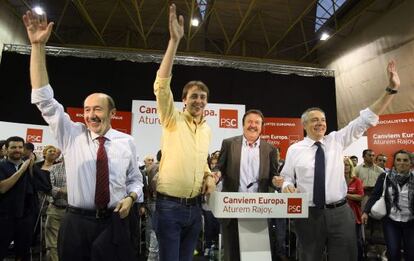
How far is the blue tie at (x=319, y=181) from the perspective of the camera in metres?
2.33

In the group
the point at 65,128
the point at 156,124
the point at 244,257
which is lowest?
the point at 244,257

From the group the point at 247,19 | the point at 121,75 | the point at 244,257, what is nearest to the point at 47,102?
the point at 244,257

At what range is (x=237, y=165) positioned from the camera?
94.4 inches

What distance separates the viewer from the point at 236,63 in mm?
8688

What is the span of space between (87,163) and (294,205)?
1174 mm

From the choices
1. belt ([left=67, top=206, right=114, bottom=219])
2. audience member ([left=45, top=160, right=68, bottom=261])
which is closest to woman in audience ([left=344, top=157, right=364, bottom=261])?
audience member ([left=45, top=160, right=68, bottom=261])

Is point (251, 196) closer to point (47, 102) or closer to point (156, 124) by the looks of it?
point (47, 102)

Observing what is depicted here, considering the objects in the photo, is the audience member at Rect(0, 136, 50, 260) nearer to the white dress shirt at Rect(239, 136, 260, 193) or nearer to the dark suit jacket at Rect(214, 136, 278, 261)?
the dark suit jacket at Rect(214, 136, 278, 261)

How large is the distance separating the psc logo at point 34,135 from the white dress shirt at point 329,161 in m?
6.22

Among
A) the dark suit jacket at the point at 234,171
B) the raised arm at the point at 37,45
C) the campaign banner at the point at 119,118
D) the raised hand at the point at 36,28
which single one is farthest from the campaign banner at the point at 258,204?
the campaign banner at the point at 119,118

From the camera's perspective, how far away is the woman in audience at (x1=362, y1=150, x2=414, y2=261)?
11.7 feet

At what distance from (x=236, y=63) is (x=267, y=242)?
7026mm

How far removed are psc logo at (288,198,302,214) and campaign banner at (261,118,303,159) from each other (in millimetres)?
6063

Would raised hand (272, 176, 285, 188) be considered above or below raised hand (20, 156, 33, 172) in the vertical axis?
below
